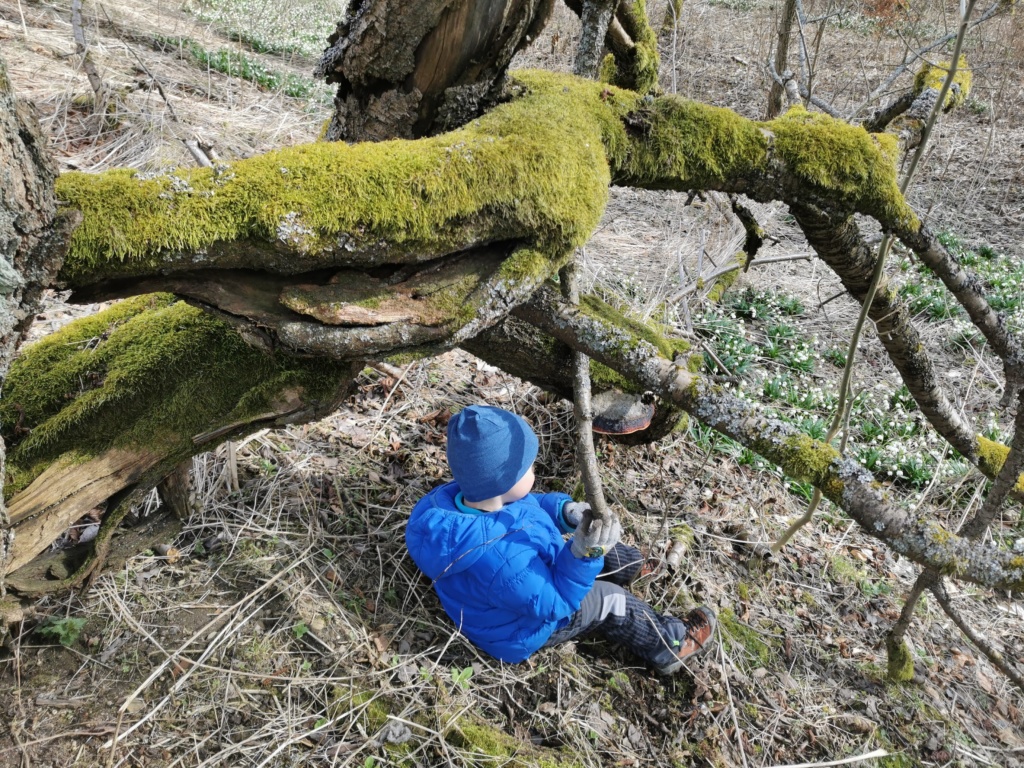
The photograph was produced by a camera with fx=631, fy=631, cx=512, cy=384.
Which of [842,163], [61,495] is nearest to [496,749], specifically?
[61,495]

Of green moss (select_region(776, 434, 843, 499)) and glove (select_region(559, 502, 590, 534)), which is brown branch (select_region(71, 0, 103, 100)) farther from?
green moss (select_region(776, 434, 843, 499))

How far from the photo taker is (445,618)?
3223 mm

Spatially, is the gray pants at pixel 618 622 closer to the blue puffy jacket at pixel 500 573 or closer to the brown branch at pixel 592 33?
the blue puffy jacket at pixel 500 573

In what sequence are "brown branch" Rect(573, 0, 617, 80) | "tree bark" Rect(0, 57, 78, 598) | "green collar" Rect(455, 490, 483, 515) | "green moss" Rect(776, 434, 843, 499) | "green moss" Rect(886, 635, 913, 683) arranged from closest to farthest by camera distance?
"tree bark" Rect(0, 57, 78, 598) < "green moss" Rect(776, 434, 843, 499) < "brown branch" Rect(573, 0, 617, 80) < "green collar" Rect(455, 490, 483, 515) < "green moss" Rect(886, 635, 913, 683)

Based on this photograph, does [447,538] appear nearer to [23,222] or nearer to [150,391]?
[150,391]

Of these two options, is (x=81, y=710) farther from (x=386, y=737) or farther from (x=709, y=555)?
(x=709, y=555)

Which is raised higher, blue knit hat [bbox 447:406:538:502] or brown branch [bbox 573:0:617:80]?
brown branch [bbox 573:0:617:80]

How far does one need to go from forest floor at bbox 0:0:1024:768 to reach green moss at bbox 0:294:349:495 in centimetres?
34

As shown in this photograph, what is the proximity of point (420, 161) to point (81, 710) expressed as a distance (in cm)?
231

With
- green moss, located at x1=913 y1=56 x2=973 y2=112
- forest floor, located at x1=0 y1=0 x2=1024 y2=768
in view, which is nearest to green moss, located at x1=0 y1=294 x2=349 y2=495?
forest floor, located at x1=0 y1=0 x2=1024 y2=768

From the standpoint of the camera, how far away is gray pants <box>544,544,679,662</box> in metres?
3.19

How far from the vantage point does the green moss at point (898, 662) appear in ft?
11.2

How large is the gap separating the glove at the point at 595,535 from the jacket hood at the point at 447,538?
426mm

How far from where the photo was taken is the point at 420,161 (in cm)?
186
